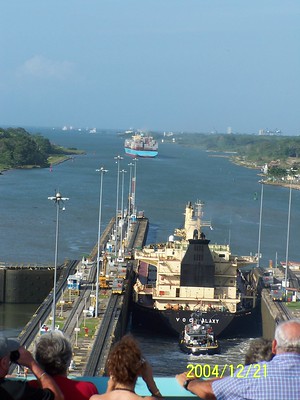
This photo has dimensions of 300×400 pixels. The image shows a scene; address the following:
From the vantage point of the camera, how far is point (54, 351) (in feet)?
13.2

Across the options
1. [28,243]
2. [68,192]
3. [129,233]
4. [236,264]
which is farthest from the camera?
[68,192]

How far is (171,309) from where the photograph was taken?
24875mm

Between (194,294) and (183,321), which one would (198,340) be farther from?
(194,294)

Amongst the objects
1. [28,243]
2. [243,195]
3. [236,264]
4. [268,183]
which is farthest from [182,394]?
[268,183]

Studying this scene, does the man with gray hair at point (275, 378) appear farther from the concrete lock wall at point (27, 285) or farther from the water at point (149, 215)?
the concrete lock wall at point (27, 285)

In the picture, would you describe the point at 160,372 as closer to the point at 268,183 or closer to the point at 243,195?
the point at 243,195

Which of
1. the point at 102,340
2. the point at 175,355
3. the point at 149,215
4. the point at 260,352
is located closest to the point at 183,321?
the point at 175,355

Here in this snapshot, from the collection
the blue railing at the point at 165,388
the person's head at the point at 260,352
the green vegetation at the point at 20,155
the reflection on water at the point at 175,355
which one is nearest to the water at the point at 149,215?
the reflection on water at the point at 175,355

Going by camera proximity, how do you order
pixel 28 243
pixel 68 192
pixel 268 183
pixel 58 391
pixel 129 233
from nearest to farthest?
pixel 58 391 < pixel 28 243 < pixel 129 233 < pixel 68 192 < pixel 268 183

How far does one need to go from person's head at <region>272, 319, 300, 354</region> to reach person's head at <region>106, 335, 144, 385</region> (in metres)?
0.67

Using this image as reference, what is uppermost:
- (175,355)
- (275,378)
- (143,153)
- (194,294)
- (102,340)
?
(275,378)

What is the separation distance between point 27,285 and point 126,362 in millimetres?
26561

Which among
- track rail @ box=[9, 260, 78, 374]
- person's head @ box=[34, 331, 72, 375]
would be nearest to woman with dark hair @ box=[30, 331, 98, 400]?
person's head @ box=[34, 331, 72, 375]

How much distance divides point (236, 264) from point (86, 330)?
25.1ft
